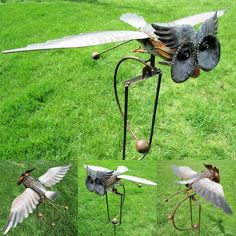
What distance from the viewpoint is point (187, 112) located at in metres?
2.90

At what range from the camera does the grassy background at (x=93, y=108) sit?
100 inches

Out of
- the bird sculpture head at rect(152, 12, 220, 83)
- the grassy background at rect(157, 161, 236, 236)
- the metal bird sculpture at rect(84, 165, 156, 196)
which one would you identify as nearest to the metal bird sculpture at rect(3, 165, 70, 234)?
the metal bird sculpture at rect(84, 165, 156, 196)

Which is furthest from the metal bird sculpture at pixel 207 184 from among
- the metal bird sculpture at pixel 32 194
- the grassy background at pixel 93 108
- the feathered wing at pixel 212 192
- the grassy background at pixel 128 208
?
the grassy background at pixel 93 108

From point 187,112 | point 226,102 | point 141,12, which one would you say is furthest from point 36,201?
point 141,12

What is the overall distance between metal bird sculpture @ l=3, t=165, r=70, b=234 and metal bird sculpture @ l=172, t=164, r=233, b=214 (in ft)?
1.56

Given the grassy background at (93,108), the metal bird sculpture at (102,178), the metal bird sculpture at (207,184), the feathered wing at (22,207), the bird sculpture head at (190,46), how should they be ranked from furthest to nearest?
the grassy background at (93,108) < the metal bird sculpture at (102,178) < the feathered wing at (22,207) < the metal bird sculpture at (207,184) < the bird sculpture head at (190,46)

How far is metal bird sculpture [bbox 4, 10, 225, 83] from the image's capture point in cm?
116

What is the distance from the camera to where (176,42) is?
1.19m

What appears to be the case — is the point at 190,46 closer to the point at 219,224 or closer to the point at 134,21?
the point at 134,21

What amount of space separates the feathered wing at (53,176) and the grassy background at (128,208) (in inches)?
3.1

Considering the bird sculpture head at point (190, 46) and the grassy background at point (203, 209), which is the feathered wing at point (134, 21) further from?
the grassy background at point (203, 209)

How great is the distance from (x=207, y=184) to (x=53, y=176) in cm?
62

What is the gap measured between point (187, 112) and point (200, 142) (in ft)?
1.14

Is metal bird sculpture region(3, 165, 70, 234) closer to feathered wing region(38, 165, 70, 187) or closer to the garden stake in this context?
feathered wing region(38, 165, 70, 187)
